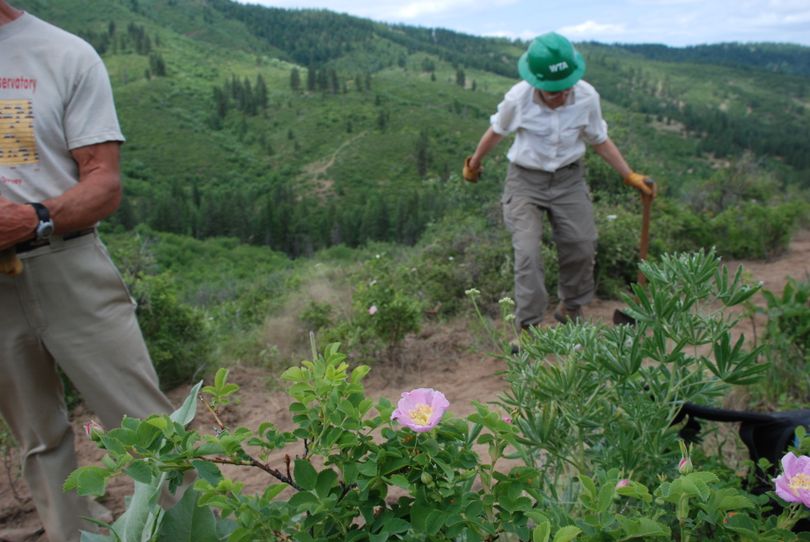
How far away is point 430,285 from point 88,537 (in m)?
4.69

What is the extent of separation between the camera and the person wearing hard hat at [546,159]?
3.56 meters

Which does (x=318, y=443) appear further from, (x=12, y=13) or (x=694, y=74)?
(x=694, y=74)

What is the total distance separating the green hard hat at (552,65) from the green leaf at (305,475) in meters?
2.97

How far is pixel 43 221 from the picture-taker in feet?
6.13

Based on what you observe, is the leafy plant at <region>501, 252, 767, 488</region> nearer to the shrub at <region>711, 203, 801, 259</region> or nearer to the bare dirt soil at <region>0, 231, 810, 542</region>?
the bare dirt soil at <region>0, 231, 810, 542</region>

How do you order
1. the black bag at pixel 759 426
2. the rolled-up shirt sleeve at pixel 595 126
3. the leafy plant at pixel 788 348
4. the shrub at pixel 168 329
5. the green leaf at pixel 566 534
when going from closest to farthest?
the green leaf at pixel 566 534 < the black bag at pixel 759 426 < the leafy plant at pixel 788 348 < the rolled-up shirt sleeve at pixel 595 126 < the shrub at pixel 168 329

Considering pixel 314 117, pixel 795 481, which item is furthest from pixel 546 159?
pixel 314 117

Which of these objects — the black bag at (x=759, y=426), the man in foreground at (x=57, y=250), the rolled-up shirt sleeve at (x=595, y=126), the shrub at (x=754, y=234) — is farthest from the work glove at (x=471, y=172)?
the shrub at (x=754, y=234)

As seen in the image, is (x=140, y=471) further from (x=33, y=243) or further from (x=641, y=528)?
(x=33, y=243)

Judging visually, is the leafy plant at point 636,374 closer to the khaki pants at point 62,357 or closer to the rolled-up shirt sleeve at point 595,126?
the khaki pants at point 62,357

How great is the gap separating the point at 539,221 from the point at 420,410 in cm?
302

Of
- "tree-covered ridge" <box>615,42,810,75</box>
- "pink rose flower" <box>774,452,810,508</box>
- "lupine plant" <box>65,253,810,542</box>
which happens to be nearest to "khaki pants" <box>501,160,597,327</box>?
"lupine plant" <box>65,253,810,542</box>

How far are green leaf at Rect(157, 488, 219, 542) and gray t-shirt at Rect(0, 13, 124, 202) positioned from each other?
146 centimetres

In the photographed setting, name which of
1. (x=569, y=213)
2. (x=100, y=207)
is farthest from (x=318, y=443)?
(x=569, y=213)
